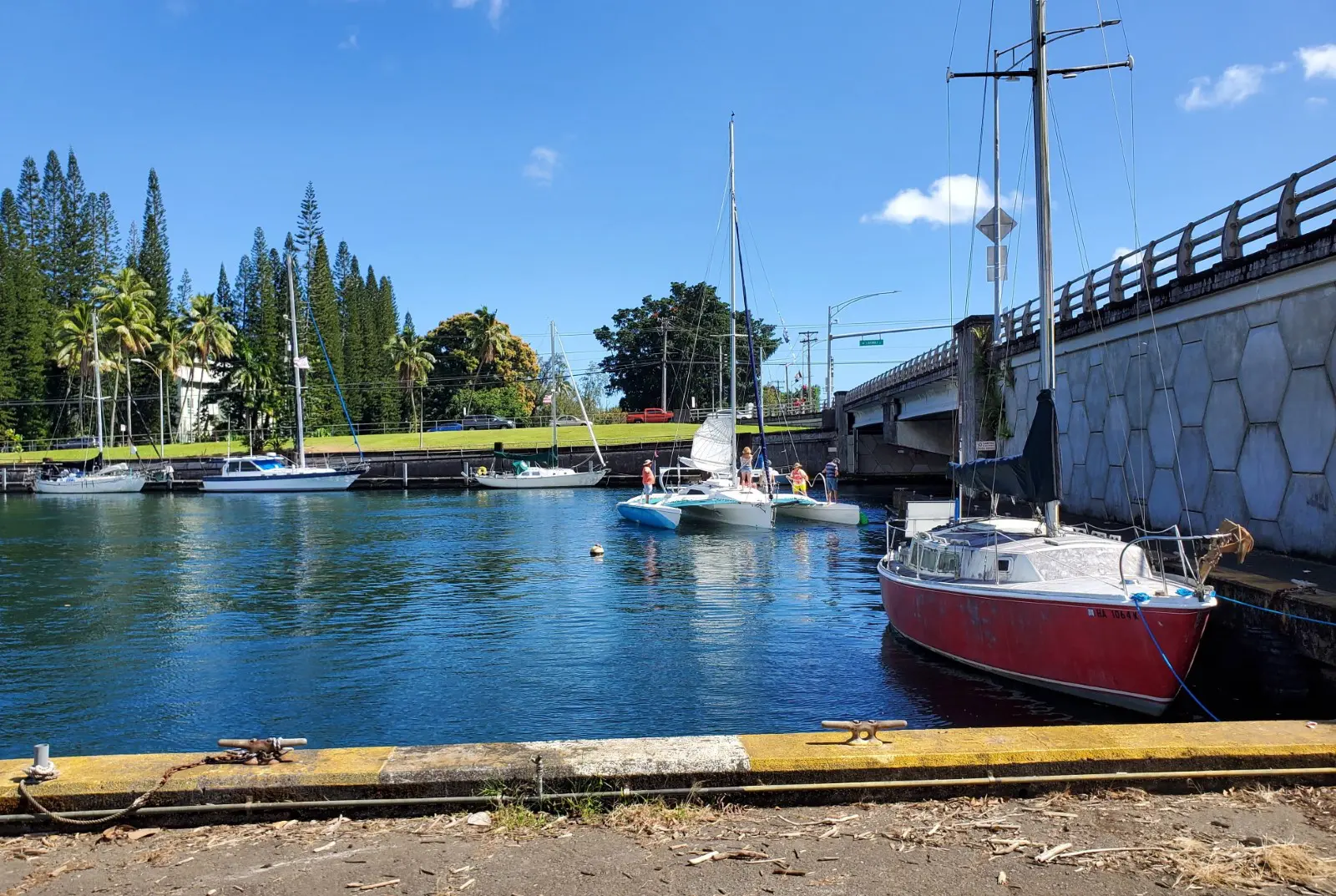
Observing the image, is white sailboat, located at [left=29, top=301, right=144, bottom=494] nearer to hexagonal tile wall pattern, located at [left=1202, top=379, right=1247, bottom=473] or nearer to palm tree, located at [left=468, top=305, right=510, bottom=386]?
palm tree, located at [left=468, top=305, right=510, bottom=386]

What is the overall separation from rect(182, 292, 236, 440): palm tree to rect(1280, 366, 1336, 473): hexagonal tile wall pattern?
98.3 m

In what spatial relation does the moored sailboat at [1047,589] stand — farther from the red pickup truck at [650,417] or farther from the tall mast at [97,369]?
the red pickup truck at [650,417]

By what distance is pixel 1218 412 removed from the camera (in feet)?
58.8

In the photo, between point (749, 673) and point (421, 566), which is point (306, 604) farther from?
point (749, 673)

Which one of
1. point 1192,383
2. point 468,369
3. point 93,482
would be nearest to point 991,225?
point 1192,383

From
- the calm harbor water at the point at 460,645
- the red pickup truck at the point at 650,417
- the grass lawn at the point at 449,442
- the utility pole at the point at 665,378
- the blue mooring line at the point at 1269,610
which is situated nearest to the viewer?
the blue mooring line at the point at 1269,610

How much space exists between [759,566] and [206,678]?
16.6 metres

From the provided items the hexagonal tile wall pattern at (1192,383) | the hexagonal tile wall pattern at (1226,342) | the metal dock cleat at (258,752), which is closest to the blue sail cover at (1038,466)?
the hexagonal tile wall pattern at (1226,342)

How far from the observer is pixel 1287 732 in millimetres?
7078

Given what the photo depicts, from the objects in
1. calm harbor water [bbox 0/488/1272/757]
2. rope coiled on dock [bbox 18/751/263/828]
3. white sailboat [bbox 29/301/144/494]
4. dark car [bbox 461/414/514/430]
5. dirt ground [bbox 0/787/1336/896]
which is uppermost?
dark car [bbox 461/414/514/430]

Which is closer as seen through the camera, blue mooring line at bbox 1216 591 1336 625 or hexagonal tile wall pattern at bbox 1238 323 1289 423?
blue mooring line at bbox 1216 591 1336 625

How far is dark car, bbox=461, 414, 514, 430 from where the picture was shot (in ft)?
339

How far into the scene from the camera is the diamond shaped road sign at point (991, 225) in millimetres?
27562

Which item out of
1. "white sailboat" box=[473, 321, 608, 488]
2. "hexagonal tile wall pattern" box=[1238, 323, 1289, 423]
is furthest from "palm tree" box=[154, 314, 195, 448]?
"hexagonal tile wall pattern" box=[1238, 323, 1289, 423]
